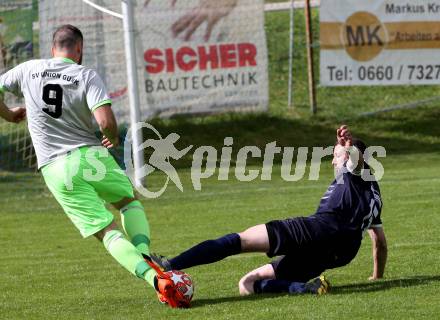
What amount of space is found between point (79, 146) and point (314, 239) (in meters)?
1.77

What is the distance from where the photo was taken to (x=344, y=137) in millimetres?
7461

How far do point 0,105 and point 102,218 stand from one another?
1212 mm

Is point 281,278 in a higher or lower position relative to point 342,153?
lower

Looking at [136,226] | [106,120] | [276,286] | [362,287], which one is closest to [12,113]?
[106,120]

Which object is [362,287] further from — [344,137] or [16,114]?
[16,114]

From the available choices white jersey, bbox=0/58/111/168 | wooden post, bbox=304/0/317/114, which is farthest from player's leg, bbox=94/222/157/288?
wooden post, bbox=304/0/317/114

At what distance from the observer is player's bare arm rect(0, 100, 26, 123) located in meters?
7.56

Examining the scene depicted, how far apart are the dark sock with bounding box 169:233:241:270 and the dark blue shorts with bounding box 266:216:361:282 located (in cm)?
26

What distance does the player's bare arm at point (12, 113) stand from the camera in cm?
756

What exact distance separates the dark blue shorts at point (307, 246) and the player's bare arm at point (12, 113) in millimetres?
2054

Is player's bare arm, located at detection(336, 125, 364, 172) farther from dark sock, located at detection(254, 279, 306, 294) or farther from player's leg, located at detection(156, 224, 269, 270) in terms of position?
dark sock, located at detection(254, 279, 306, 294)

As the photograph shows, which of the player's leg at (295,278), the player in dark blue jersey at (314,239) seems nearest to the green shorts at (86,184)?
the player in dark blue jersey at (314,239)

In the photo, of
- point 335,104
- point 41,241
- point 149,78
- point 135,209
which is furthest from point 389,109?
point 135,209

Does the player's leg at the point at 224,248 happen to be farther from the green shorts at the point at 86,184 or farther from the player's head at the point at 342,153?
the player's head at the point at 342,153
